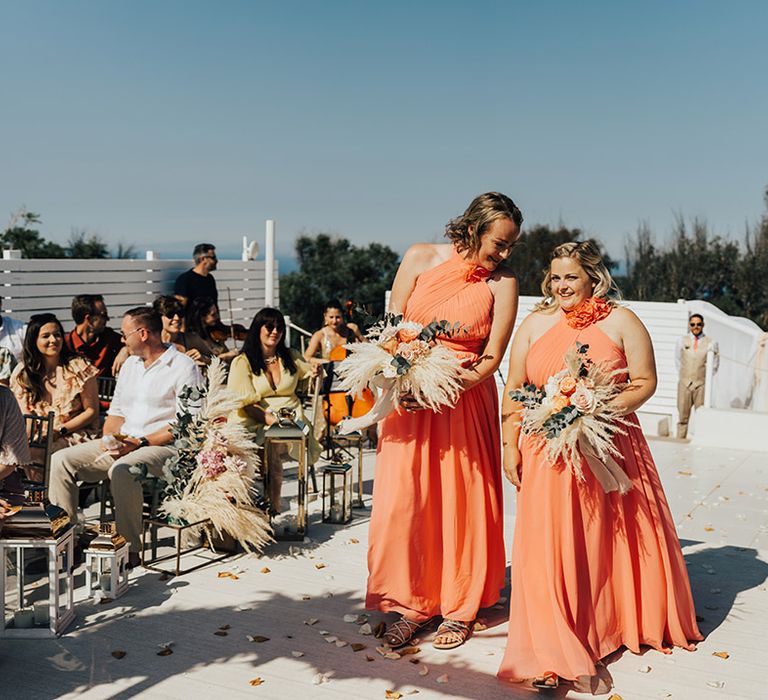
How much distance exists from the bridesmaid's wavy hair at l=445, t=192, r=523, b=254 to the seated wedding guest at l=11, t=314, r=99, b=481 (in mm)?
2982

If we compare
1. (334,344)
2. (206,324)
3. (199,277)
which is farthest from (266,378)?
(199,277)

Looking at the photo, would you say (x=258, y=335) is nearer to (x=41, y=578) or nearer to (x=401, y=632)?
(x=41, y=578)

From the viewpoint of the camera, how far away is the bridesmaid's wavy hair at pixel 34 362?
5891 millimetres

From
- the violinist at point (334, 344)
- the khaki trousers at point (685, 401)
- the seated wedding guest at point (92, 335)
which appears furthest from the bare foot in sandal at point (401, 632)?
the khaki trousers at point (685, 401)

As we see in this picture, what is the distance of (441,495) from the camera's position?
14.1ft

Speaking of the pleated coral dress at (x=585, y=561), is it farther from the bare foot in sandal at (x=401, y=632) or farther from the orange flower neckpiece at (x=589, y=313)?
the bare foot in sandal at (x=401, y=632)

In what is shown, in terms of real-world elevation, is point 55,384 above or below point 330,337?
below

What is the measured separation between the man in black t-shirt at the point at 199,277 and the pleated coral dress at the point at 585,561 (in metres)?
6.99

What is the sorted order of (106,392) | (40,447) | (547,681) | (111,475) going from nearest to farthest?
1. (547,681)
2. (40,447)
3. (111,475)
4. (106,392)

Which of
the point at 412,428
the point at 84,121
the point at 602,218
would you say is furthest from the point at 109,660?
the point at 84,121

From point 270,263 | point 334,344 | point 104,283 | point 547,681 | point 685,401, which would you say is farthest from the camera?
point 270,263

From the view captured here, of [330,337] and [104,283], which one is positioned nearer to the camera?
[330,337]

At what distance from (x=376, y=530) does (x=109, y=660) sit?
4.37 ft

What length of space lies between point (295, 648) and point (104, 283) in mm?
7960
